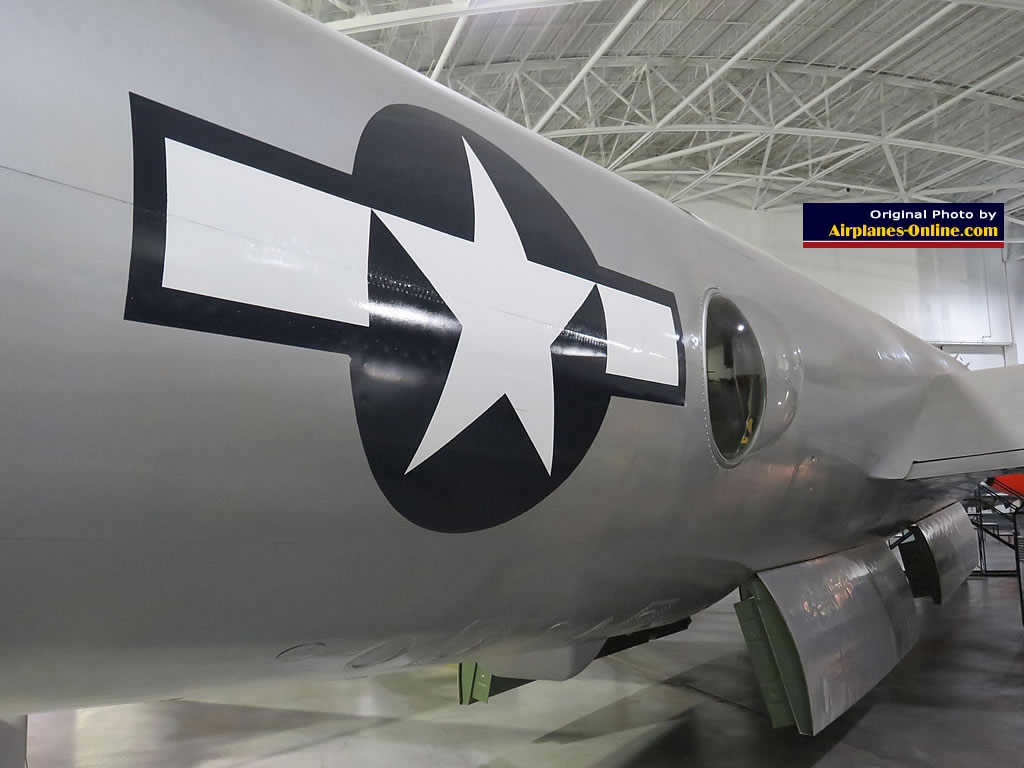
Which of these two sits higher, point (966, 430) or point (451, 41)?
point (451, 41)

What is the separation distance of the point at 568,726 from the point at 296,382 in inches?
180

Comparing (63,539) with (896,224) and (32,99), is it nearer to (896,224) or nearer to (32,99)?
(32,99)

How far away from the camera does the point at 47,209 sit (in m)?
1.50

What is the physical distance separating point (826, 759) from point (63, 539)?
4.97 m

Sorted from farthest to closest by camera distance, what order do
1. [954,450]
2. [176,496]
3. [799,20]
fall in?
[799,20] → [954,450] → [176,496]

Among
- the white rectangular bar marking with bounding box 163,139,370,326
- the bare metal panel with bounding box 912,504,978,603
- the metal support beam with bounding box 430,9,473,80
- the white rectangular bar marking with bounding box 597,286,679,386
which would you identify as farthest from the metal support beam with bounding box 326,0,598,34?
the white rectangular bar marking with bounding box 163,139,370,326

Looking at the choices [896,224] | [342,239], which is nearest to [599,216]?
[342,239]

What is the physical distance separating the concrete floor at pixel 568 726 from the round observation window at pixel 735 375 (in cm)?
231

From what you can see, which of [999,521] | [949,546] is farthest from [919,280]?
[949,546]

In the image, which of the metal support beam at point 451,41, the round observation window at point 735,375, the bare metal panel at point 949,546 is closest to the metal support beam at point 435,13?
the metal support beam at point 451,41

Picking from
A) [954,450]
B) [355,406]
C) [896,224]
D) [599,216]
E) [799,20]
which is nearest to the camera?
[355,406]

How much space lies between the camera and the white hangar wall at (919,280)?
24016 millimetres

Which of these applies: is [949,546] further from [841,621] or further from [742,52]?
[742,52]

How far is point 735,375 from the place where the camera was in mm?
4062
